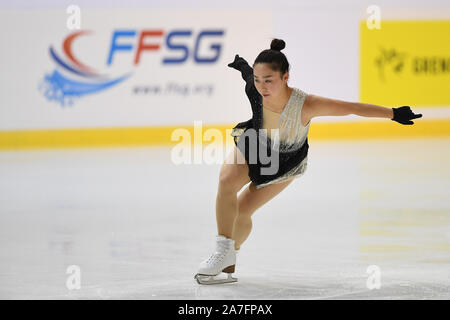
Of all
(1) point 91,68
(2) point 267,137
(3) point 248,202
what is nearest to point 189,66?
Answer: (1) point 91,68

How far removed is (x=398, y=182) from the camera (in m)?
6.96

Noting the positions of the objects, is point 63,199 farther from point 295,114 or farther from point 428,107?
point 428,107

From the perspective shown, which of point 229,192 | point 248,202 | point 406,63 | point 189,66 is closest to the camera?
point 229,192

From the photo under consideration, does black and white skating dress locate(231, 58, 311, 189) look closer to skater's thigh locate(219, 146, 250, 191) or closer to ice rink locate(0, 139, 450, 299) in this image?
skater's thigh locate(219, 146, 250, 191)

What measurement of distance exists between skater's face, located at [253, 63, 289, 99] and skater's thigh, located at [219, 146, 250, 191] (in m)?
0.32

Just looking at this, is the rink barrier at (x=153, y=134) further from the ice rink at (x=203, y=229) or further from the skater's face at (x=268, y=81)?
the skater's face at (x=268, y=81)

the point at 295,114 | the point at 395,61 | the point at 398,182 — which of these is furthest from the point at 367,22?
the point at 295,114

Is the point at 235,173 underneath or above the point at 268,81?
underneath

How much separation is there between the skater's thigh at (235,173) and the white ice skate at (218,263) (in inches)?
9.8

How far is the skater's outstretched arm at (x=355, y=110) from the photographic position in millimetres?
3529

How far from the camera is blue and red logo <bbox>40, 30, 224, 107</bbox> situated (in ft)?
31.6

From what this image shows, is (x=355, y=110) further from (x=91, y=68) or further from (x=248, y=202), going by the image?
(x=91, y=68)

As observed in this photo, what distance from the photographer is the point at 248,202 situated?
3.89 m

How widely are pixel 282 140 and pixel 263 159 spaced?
0.40ft
